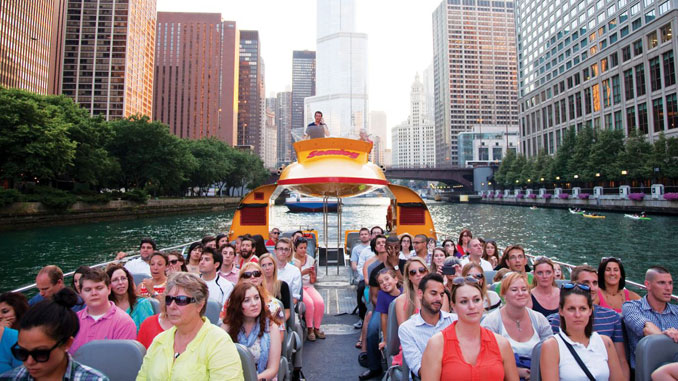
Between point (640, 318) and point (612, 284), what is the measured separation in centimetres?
98

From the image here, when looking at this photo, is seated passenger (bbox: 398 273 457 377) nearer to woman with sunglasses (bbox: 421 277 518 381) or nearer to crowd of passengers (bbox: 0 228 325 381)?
woman with sunglasses (bbox: 421 277 518 381)

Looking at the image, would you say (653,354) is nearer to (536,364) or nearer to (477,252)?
(536,364)

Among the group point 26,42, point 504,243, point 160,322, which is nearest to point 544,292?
point 160,322

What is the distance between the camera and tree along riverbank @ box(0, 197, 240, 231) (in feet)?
87.5

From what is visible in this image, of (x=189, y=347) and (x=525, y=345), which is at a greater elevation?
(x=189, y=347)

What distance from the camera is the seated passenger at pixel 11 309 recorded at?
3102 mm

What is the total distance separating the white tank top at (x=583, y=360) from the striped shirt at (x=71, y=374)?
3086 mm

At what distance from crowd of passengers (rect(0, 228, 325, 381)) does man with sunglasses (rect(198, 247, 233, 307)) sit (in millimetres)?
13

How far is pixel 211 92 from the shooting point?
165375 mm

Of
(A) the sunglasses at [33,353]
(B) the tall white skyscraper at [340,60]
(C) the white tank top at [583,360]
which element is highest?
(B) the tall white skyscraper at [340,60]

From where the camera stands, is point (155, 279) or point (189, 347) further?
point (155, 279)

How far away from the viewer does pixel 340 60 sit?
15.0 m

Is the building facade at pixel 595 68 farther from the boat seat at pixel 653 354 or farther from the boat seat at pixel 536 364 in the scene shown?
the boat seat at pixel 536 364

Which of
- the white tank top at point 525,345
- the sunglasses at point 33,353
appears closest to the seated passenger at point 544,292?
the white tank top at point 525,345
